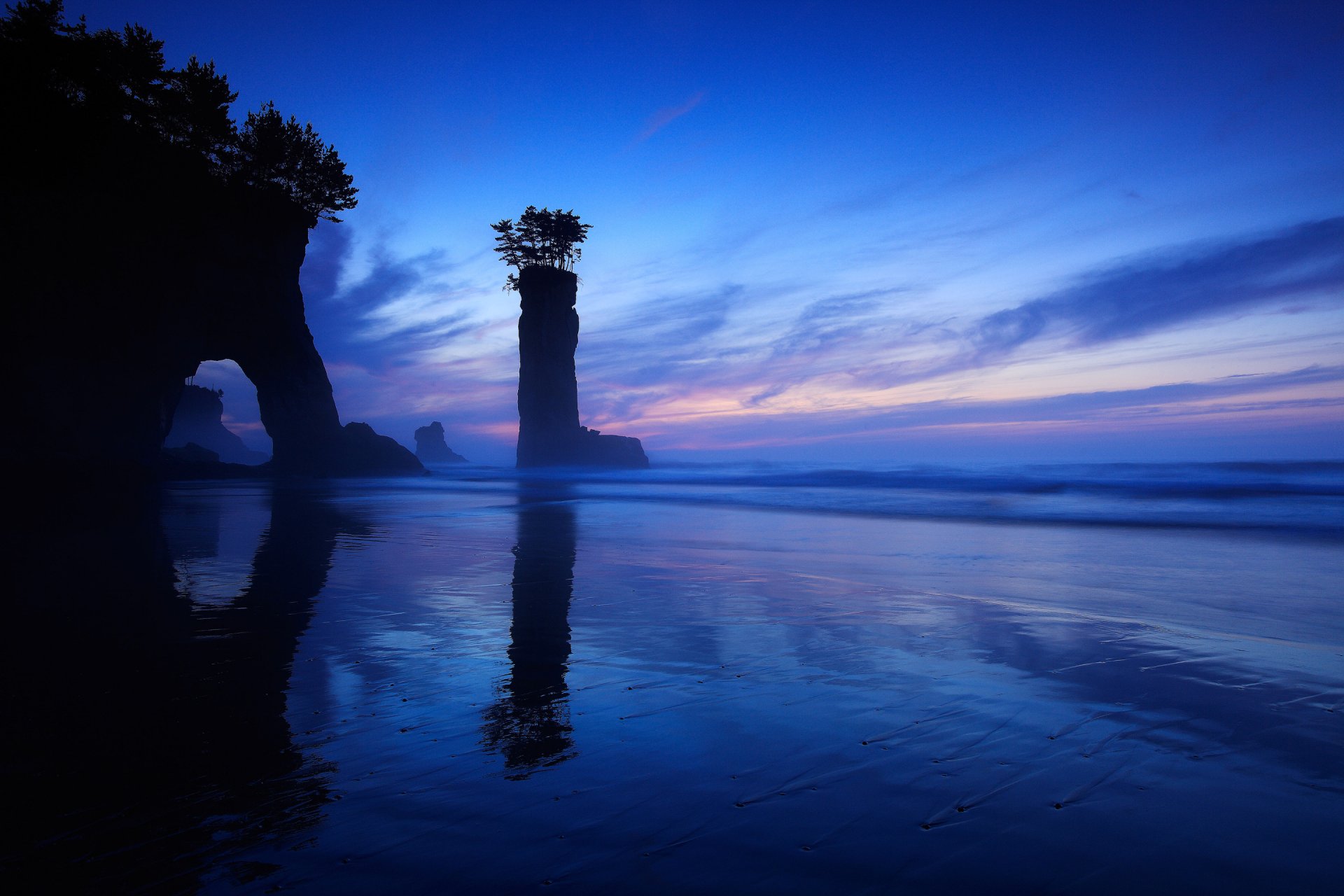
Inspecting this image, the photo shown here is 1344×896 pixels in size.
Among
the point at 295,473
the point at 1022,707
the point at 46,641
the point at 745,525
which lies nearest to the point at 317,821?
the point at 1022,707

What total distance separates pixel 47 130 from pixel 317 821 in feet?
92.6

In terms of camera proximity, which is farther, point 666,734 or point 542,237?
point 542,237

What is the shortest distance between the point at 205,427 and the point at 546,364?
6514cm

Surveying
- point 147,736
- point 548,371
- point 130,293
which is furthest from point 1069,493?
point 548,371

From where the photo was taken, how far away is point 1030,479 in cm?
2912

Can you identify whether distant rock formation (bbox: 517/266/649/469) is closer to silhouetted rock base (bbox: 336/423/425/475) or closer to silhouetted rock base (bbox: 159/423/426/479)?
silhouetted rock base (bbox: 159/423/426/479)

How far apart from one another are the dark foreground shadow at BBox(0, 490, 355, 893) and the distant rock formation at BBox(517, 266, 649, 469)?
5102 centimetres

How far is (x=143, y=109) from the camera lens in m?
25.0

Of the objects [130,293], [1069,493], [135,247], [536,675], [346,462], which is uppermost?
[135,247]

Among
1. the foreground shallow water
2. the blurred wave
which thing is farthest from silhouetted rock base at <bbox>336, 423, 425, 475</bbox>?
the foreground shallow water

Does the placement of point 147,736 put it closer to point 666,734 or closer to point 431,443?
point 666,734

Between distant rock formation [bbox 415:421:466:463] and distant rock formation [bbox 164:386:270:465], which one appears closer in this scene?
distant rock formation [bbox 164:386:270:465]

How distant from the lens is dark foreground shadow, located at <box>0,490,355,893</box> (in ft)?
6.20

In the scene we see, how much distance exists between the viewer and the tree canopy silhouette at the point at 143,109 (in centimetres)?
1914
